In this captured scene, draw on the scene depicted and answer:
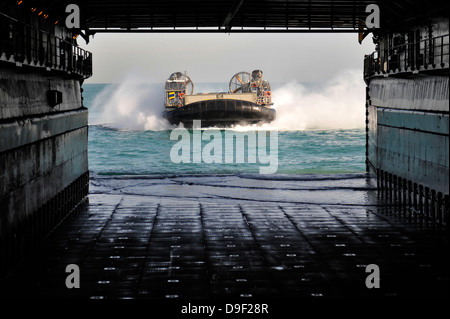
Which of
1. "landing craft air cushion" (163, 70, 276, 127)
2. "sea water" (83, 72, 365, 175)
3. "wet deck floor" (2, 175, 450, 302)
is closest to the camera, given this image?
"wet deck floor" (2, 175, 450, 302)

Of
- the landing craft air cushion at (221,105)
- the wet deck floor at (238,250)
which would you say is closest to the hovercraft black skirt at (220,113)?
the landing craft air cushion at (221,105)

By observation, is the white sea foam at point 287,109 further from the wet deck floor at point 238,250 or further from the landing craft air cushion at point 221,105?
the wet deck floor at point 238,250

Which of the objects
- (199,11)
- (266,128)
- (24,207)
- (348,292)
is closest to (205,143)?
(266,128)

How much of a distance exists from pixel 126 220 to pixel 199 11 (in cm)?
759

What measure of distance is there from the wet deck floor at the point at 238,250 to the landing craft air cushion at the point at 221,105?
31.6 m

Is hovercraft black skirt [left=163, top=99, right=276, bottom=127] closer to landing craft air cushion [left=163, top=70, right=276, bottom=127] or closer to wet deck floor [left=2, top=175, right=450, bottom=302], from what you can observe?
landing craft air cushion [left=163, top=70, right=276, bottom=127]

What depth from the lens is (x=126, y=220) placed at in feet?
53.6

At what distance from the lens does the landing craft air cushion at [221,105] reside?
172 feet

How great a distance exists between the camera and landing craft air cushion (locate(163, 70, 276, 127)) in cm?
5238

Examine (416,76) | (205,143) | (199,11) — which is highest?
(199,11)

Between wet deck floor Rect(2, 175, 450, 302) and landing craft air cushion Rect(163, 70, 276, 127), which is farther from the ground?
landing craft air cushion Rect(163, 70, 276, 127)

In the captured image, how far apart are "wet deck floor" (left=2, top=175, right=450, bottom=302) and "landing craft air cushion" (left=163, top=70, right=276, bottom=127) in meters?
31.6

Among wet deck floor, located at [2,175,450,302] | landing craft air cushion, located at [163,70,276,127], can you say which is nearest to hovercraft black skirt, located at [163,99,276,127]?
landing craft air cushion, located at [163,70,276,127]

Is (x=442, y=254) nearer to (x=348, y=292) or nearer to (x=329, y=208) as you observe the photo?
(x=348, y=292)
